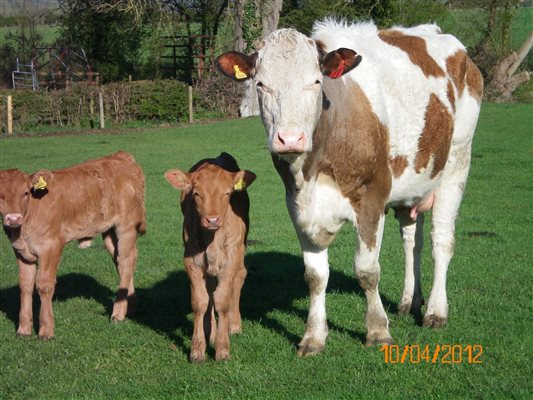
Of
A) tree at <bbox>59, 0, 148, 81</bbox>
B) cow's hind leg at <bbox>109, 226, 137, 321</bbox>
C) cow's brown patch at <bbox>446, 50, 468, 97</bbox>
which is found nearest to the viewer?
cow's brown patch at <bbox>446, 50, 468, 97</bbox>

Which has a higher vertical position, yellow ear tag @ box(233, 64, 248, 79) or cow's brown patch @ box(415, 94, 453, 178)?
yellow ear tag @ box(233, 64, 248, 79)

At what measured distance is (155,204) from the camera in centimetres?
1675

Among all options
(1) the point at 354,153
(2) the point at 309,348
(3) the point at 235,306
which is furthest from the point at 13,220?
(1) the point at 354,153

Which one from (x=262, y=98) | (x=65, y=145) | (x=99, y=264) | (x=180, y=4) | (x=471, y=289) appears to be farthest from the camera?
(x=180, y=4)

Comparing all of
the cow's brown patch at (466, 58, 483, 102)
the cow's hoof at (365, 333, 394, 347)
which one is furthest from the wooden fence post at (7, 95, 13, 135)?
the cow's hoof at (365, 333, 394, 347)

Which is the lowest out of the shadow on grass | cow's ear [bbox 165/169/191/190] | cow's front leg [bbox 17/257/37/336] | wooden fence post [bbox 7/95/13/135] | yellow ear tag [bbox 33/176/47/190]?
wooden fence post [bbox 7/95/13/135]

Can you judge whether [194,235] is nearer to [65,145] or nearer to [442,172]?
[442,172]

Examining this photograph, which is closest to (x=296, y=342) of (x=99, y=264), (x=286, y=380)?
(x=286, y=380)

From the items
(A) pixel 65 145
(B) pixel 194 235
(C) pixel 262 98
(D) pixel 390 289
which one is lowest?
(A) pixel 65 145

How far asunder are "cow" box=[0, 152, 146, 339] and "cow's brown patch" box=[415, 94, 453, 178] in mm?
3156

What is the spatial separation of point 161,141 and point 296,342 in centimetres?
2251

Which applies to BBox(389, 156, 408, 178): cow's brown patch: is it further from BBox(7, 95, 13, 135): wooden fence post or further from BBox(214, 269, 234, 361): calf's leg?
BBox(7, 95, 13, 135): wooden fence post

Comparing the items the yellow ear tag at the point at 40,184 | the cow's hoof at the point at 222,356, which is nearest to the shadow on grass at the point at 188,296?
the cow's hoof at the point at 222,356

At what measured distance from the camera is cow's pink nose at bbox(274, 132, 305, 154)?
5715mm
